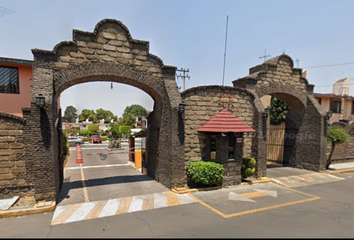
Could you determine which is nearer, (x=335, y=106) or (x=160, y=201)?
(x=160, y=201)

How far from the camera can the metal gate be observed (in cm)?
1387

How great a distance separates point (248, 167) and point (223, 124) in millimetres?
3001

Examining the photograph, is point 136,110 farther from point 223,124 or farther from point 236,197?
point 236,197

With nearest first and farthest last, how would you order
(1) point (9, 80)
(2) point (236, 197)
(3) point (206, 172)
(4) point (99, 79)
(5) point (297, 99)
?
(2) point (236, 197) < (3) point (206, 172) < (4) point (99, 79) < (5) point (297, 99) < (1) point (9, 80)

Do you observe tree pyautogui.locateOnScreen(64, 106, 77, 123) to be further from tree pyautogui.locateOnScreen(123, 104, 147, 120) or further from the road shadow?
the road shadow

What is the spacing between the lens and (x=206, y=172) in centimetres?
817

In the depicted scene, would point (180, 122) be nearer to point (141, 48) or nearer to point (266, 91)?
point (141, 48)

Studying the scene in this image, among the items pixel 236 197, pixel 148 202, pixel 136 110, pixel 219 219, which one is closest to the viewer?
pixel 219 219

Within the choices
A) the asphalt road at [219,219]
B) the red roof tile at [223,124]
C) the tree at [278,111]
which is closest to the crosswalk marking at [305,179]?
the asphalt road at [219,219]

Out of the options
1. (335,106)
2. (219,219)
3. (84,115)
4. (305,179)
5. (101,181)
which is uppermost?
(335,106)

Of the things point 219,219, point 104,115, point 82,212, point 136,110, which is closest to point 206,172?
point 219,219

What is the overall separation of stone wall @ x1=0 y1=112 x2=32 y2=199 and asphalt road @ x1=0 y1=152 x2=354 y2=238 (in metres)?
1.51

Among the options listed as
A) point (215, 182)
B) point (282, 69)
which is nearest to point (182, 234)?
point (215, 182)

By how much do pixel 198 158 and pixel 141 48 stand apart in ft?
19.1
